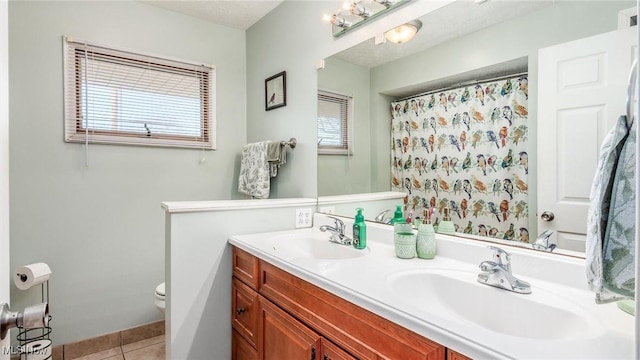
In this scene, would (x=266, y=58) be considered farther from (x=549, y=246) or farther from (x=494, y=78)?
(x=549, y=246)

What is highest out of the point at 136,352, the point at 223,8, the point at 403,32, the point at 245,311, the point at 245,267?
the point at 223,8

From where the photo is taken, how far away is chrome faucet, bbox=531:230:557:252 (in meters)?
1.04

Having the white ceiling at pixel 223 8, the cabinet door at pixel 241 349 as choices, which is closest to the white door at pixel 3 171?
the cabinet door at pixel 241 349

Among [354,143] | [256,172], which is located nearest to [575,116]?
[354,143]

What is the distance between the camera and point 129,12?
2279mm

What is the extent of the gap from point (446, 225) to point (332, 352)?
69 centimetres

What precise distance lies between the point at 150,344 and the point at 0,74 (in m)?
2.23

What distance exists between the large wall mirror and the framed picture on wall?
0.75m

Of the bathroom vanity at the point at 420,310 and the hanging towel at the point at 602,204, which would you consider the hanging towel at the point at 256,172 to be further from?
the hanging towel at the point at 602,204

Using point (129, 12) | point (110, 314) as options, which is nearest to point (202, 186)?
point (110, 314)

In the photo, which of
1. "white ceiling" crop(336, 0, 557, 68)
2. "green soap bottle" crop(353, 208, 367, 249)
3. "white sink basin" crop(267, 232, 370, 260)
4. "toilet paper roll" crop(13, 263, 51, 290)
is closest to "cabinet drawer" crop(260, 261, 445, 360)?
"white sink basin" crop(267, 232, 370, 260)

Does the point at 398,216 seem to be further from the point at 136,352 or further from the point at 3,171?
the point at 136,352

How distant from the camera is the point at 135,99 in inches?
91.9

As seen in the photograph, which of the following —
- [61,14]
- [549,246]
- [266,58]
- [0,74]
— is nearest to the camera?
[0,74]
